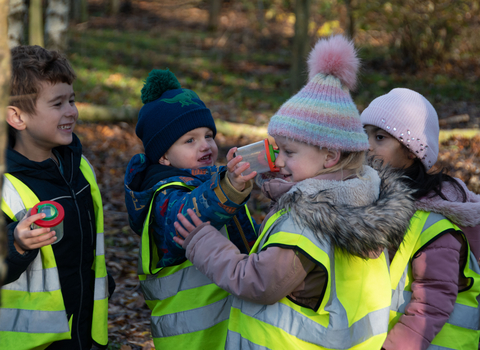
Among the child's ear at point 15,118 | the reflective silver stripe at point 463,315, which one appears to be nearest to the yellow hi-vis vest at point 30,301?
the child's ear at point 15,118

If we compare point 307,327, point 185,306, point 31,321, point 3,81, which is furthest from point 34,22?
point 307,327

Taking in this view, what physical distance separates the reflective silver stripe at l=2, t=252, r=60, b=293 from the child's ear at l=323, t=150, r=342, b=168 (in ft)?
5.49

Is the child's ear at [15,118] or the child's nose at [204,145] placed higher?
the child's ear at [15,118]

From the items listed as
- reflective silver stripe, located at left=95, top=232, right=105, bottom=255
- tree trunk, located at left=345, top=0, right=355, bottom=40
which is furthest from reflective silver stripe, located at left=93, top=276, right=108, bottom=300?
tree trunk, located at left=345, top=0, right=355, bottom=40

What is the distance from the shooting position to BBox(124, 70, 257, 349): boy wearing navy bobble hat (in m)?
2.39

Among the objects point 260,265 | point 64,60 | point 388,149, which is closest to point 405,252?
point 388,149

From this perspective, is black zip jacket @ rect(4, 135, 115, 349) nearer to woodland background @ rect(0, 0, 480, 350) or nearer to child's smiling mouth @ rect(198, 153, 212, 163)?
child's smiling mouth @ rect(198, 153, 212, 163)

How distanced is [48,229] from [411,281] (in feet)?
6.76

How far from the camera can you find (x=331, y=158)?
2398mm

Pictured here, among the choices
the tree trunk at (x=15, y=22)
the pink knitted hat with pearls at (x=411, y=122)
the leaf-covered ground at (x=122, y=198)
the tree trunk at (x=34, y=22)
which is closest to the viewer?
the pink knitted hat with pearls at (x=411, y=122)

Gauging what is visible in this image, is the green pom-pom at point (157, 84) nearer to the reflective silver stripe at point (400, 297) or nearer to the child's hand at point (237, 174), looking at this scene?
the child's hand at point (237, 174)

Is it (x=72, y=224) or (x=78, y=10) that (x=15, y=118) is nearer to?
(x=72, y=224)

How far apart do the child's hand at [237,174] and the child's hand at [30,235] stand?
3.24 feet

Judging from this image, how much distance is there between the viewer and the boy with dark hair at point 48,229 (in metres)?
2.51
